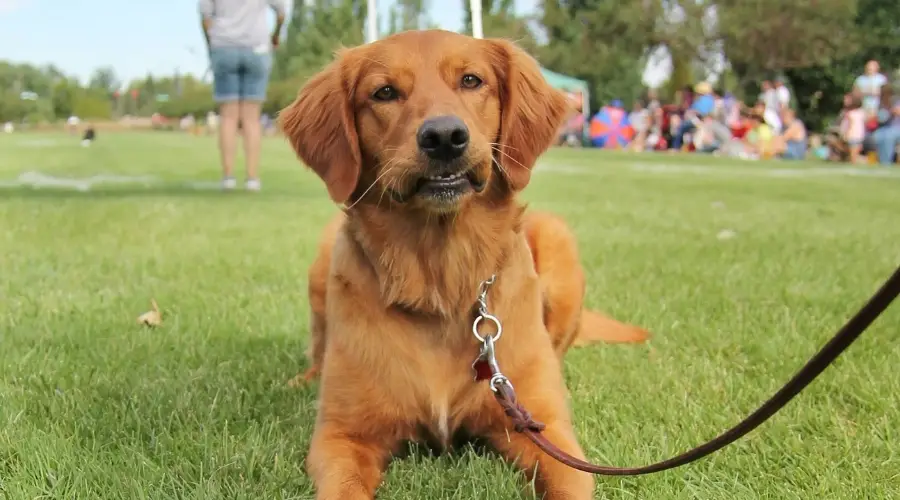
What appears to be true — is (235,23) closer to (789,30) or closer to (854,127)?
(854,127)

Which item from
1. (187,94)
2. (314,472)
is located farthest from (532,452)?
(187,94)

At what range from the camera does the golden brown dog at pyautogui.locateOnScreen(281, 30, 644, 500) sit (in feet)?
6.96

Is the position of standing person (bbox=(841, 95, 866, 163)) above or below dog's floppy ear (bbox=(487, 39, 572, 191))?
below

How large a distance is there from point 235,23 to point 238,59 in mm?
327

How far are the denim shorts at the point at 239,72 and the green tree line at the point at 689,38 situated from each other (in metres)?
19.1

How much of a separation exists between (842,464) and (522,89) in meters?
1.43

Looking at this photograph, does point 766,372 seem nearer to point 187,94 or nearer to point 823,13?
point 823,13

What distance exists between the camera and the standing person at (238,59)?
24.0ft

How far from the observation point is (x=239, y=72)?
294 inches

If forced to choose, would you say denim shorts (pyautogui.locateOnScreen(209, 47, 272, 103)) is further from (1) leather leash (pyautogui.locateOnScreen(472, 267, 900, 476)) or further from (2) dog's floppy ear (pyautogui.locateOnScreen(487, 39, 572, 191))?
(1) leather leash (pyautogui.locateOnScreen(472, 267, 900, 476))

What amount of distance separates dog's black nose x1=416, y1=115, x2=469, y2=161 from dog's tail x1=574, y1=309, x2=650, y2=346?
4.49ft

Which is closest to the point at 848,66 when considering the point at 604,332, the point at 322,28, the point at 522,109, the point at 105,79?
the point at 322,28

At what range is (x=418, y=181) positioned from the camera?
2209 millimetres

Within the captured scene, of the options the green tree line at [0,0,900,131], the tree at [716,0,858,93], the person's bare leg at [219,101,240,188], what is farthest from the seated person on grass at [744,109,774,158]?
the person's bare leg at [219,101,240,188]
